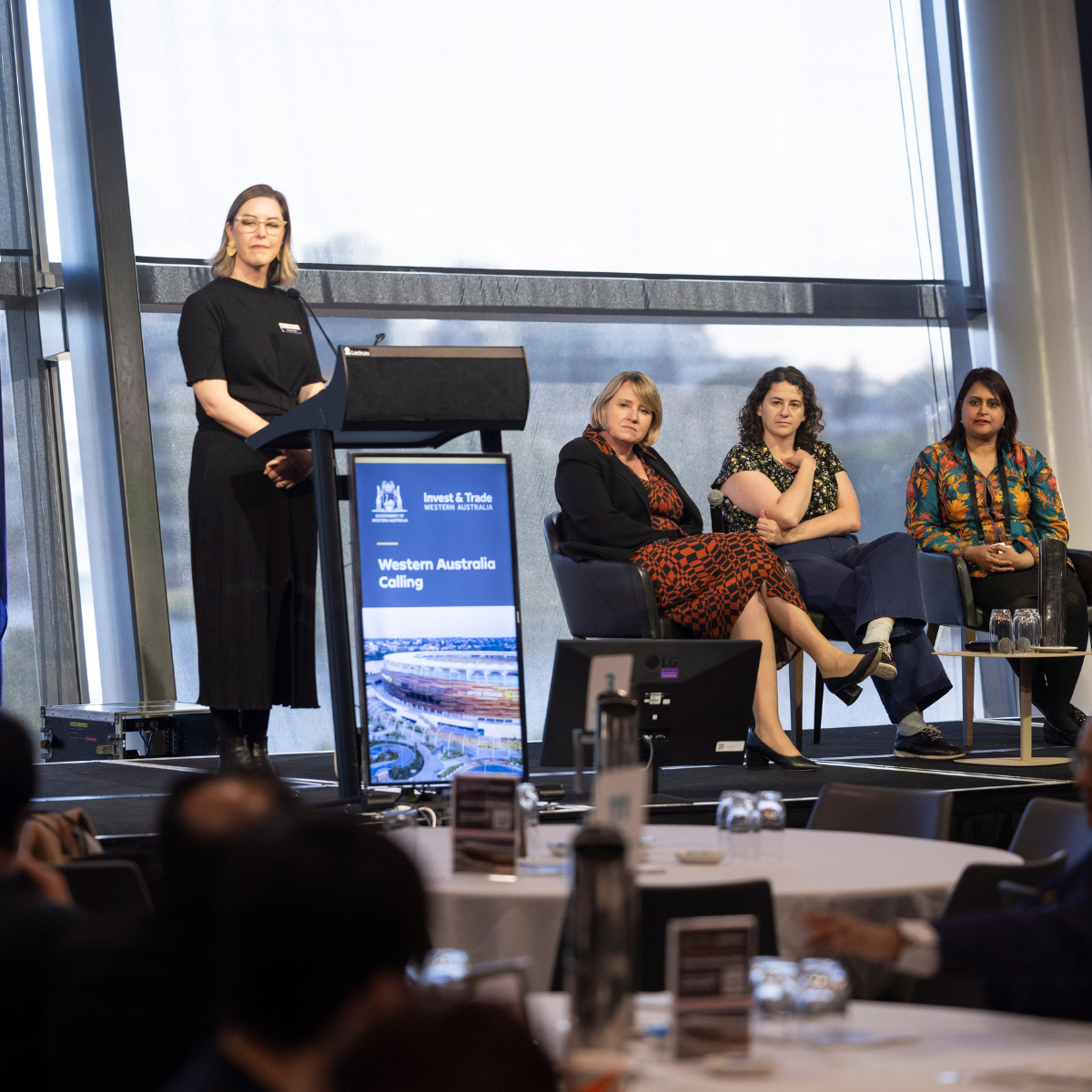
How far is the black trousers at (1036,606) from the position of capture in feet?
17.0

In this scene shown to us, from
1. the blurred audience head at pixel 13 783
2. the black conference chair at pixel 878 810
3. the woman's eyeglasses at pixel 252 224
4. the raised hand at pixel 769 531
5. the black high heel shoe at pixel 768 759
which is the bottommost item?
the black high heel shoe at pixel 768 759

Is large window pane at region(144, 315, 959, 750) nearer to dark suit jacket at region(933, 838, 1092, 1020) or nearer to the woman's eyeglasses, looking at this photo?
the woman's eyeglasses

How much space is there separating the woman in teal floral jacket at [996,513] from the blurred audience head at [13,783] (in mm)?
4283

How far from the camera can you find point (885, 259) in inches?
294

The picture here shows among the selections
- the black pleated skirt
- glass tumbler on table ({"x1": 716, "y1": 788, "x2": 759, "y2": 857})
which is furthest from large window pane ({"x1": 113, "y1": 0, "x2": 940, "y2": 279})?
glass tumbler on table ({"x1": 716, "y1": 788, "x2": 759, "y2": 857})

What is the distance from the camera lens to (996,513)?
537 centimetres

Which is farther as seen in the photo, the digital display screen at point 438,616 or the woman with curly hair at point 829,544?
the woman with curly hair at point 829,544

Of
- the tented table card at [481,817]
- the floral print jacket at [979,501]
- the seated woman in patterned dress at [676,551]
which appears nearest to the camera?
the tented table card at [481,817]

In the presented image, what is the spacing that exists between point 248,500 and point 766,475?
215 centimetres

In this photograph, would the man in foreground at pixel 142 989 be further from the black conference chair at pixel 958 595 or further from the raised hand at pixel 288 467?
the black conference chair at pixel 958 595

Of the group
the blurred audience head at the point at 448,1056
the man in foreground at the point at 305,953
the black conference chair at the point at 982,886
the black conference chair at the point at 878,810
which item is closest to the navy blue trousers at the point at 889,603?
the black conference chair at the point at 878,810

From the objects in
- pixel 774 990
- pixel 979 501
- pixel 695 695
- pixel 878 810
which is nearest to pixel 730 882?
pixel 774 990

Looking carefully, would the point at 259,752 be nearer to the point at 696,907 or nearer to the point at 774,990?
the point at 696,907

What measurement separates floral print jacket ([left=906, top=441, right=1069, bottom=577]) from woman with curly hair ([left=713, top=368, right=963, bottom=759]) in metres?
0.31
